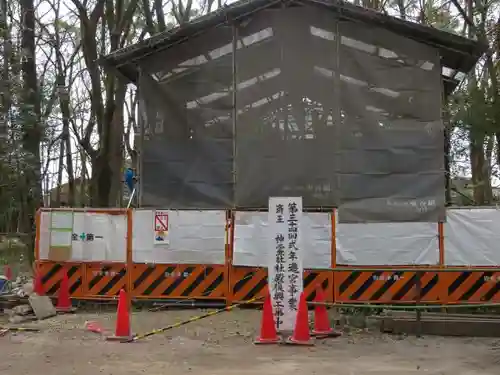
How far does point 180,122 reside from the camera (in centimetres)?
1379

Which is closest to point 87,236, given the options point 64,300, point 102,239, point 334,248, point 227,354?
point 102,239

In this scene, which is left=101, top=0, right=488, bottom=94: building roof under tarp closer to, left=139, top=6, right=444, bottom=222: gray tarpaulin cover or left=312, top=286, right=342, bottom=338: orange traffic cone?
left=139, top=6, right=444, bottom=222: gray tarpaulin cover

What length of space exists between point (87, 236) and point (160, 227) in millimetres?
1475

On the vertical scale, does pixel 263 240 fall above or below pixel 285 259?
above

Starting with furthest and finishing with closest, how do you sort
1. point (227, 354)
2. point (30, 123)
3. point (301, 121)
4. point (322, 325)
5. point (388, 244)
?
point (30, 123), point (301, 121), point (388, 244), point (322, 325), point (227, 354)

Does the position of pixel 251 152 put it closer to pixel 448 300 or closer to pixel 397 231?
pixel 397 231

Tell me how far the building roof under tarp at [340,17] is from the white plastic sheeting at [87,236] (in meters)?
3.55

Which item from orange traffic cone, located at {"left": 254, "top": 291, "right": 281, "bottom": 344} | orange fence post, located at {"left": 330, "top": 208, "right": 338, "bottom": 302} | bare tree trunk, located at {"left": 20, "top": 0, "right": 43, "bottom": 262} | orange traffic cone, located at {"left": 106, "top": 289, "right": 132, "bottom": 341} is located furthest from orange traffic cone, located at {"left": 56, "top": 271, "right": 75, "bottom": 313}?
orange fence post, located at {"left": 330, "top": 208, "right": 338, "bottom": 302}

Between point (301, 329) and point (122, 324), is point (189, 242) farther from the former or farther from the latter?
point (301, 329)

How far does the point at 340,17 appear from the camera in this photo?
1313cm

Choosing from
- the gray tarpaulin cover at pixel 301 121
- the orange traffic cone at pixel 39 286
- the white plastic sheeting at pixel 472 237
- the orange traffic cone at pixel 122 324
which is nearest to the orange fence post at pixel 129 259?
the gray tarpaulin cover at pixel 301 121

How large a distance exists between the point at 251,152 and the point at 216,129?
3.25 ft

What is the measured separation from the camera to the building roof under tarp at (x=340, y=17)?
41.8 ft

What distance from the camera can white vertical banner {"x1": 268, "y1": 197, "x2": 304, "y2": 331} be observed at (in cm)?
938
